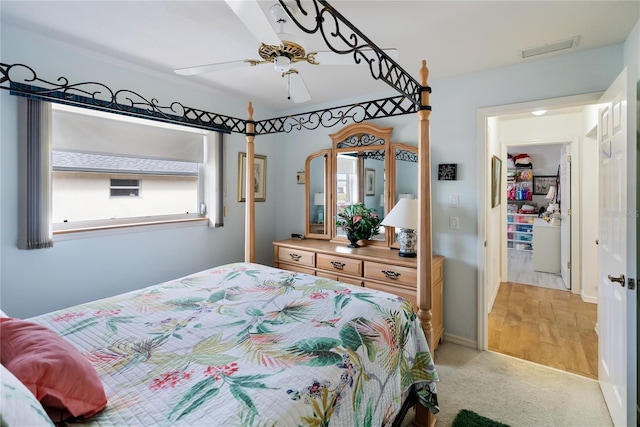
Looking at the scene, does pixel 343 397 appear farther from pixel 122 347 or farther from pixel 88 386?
pixel 122 347

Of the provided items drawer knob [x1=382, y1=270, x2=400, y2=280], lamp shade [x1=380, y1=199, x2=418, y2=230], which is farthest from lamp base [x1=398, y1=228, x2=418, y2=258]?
drawer knob [x1=382, y1=270, x2=400, y2=280]

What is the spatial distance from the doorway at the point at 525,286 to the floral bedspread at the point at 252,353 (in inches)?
66.1

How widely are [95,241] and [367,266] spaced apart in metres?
2.28

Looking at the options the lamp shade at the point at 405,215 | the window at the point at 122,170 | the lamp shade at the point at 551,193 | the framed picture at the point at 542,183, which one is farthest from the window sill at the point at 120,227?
the framed picture at the point at 542,183

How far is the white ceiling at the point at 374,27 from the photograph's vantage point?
5.86 feet

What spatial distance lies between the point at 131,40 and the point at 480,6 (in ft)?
7.47

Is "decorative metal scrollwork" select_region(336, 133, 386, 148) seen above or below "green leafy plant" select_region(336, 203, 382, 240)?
above

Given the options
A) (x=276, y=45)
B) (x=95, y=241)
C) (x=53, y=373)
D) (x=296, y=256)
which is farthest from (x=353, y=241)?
(x=53, y=373)

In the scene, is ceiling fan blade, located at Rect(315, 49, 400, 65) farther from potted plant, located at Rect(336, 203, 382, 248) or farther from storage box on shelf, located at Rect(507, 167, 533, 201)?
storage box on shelf, located at Rect(507, 167, 533, 201)

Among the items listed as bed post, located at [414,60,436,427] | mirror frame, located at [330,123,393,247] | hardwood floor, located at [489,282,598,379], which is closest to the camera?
bed post, located at [414,60,436,427]

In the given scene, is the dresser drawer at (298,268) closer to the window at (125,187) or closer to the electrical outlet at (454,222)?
the electrical outlet at (454,222)

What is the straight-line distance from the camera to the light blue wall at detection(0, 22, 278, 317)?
2.07m

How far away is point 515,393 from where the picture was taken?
2.21m

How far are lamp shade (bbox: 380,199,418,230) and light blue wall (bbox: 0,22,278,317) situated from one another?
5.96 ft
